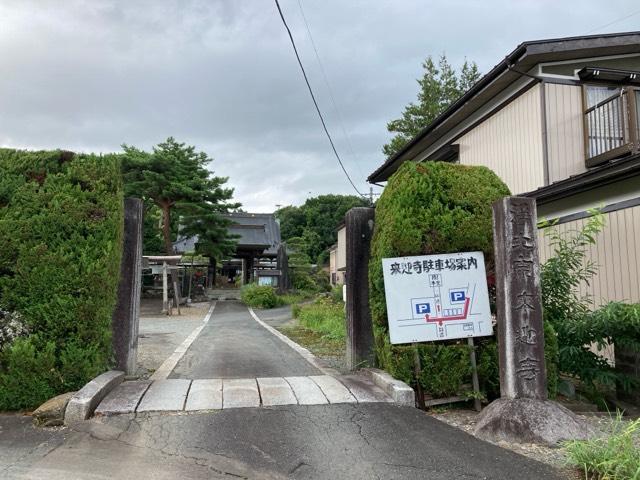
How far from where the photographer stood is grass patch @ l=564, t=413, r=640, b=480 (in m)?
3.30

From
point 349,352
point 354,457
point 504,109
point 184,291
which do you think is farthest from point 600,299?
point 184,291

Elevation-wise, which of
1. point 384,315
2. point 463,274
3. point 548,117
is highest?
point 548,117

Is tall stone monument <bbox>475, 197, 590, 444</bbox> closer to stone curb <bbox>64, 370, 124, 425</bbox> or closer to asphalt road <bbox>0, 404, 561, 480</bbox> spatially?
asphalt road <bbox>0, 404, 561, 480</bbox>

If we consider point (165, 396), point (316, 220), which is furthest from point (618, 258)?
point (316, 220)

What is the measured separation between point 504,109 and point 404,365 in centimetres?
868

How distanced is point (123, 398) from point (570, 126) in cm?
1031

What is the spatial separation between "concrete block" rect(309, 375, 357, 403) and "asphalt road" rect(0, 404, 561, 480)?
0.46 metres

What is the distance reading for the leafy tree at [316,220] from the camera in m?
55.4

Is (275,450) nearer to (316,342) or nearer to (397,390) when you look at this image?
(397,390)

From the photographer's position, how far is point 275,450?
4.01 metres

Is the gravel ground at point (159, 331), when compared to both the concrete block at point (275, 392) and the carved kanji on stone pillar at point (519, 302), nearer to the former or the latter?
the concrete block at point (275, 392)

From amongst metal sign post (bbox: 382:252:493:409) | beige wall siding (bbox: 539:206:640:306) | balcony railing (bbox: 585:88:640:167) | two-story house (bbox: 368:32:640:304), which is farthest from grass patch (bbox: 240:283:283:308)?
metal sign post (bbox: 382:252:493:409)

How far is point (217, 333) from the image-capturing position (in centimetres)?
1409

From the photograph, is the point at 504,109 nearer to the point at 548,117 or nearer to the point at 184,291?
the point at 548,117
